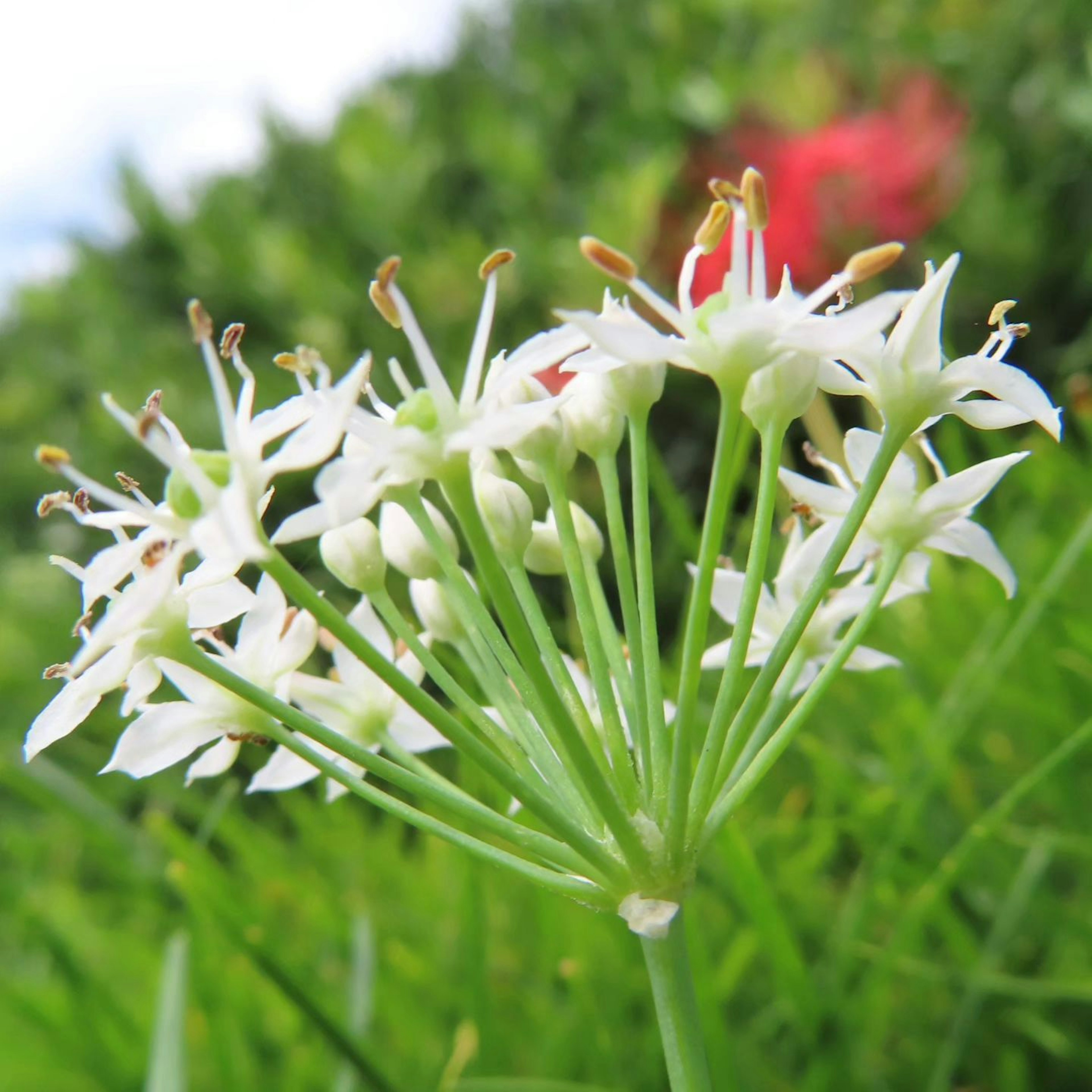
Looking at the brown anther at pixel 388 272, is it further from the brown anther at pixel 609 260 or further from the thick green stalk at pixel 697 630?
the thick green stalk at pixel 697 630

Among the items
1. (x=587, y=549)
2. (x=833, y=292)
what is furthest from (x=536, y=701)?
(x=833, y=292)

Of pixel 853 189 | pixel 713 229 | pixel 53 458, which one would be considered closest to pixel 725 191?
pixel 713 229

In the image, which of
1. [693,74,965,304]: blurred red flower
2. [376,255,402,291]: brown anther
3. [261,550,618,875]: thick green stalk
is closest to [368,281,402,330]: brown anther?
[376,255,402,291]: brown anther

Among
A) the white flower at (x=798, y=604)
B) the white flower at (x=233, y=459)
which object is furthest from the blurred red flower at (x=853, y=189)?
the white flower at (x=233, y=459)

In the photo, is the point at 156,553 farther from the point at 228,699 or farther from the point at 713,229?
the point at 713,229

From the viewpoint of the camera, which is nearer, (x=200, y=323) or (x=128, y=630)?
(x=128, y=630)

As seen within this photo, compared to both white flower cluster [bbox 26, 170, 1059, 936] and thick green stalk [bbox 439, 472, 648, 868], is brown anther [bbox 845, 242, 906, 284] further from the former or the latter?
thick green stalk [bbox 439, 472, 648, 868]
